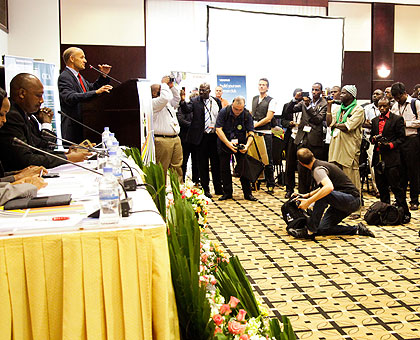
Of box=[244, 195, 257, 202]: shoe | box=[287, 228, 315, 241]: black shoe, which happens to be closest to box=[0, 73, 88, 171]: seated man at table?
box=[287, 228, 315, 241]: black shoe

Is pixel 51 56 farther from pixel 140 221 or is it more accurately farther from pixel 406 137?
pixel 140 221

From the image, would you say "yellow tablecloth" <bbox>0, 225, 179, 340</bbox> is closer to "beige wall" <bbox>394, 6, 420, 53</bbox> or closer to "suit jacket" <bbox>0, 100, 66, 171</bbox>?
"suit jacket" <bbox>0, 100, 66, 171</bbox>

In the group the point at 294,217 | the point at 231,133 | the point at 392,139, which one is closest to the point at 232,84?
the point at 231,133

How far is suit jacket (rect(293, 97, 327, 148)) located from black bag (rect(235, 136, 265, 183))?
2.02ft

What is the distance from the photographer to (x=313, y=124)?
24.4 feet

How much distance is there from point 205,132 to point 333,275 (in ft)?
13.2

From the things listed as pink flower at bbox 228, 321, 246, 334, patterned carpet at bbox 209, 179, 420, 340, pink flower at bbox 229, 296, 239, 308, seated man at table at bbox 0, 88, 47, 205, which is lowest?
patterned carpet at bbox 209, 179, 420, 340

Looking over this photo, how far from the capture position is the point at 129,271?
1783 millimetres

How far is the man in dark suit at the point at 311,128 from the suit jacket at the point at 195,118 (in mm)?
1344

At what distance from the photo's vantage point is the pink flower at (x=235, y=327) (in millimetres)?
1939

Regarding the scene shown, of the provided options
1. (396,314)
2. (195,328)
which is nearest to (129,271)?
(195,328)

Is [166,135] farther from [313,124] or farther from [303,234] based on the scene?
[303,234]

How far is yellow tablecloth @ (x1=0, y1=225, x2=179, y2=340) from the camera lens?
1.74 meters

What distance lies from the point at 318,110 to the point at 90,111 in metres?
3.53
